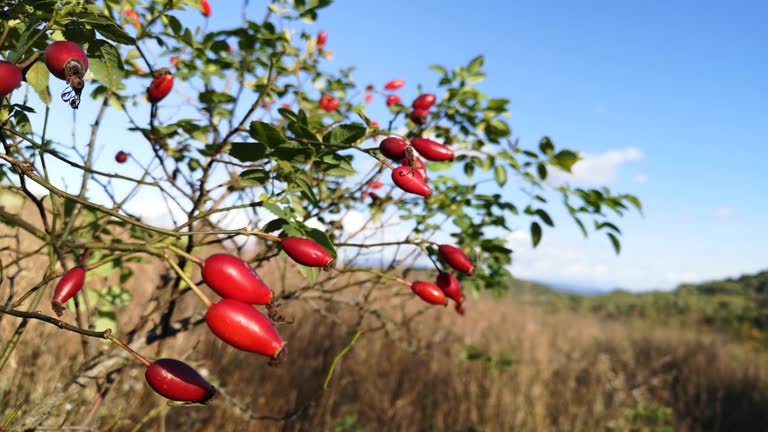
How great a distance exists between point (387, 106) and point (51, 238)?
1507 mm

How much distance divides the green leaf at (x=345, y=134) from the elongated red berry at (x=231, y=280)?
349 mm

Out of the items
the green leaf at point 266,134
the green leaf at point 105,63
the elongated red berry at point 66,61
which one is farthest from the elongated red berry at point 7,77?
the green leaf at point 266,134

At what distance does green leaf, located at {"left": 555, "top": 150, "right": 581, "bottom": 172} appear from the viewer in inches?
59.3

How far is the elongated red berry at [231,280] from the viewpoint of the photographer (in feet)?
2.15

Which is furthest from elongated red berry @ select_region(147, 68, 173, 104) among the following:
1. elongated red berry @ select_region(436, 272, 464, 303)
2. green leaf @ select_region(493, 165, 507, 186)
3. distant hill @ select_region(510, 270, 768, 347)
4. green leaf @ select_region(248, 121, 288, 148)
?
distant hill @ select_region(510, 270, 768, 347)

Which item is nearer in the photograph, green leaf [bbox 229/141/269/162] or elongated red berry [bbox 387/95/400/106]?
green leaf [bbox 229/141/269/162]

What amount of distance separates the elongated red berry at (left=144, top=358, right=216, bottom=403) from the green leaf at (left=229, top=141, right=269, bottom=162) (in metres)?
0.41

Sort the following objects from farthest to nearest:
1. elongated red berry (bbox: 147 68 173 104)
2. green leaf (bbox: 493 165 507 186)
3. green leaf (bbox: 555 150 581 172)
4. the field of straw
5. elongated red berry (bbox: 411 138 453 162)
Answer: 1. the field of straw
2. green leaf (bbox: 493 165 507 186)
3. green leaf (bbox: 555 150 581 172)
4. elongated red berry (bbox: 147 68 173 104)
5. elongated red berry (bbox: 411 138 453 162)

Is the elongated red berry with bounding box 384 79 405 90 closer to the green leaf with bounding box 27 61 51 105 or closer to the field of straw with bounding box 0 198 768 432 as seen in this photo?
the field of straw with bounding box 0 198 768 432

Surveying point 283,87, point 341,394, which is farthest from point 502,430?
point 283,87

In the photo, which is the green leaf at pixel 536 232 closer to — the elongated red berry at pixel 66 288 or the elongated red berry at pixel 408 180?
the elongated red berry at pixel 408 180

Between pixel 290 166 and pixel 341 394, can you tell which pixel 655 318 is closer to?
pixel 341 394

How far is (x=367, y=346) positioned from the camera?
4.54 meters

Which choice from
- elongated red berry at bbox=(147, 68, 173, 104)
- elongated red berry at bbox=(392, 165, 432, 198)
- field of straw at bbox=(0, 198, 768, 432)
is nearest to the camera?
A: elongated red berry at bbox=(392, 165, 432, 198)
